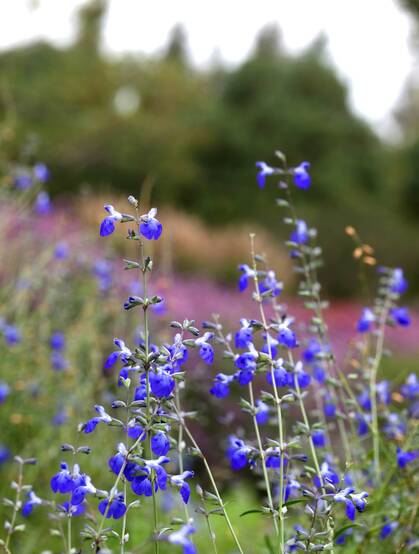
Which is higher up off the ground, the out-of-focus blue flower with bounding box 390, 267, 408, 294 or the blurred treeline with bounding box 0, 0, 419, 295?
the blurred treeline with bounding box 0, 0, 419, 295

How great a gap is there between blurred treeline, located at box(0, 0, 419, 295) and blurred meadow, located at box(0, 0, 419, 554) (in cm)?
4

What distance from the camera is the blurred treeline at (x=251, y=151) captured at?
644 inches

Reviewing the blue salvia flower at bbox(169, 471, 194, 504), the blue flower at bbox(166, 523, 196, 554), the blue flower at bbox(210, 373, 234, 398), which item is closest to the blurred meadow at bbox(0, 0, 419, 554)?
the blue flower at bbox(210, 373, 234, 398)

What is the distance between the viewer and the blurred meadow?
429cm

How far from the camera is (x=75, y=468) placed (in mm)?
1555

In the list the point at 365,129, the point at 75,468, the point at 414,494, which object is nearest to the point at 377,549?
the point at 414,494

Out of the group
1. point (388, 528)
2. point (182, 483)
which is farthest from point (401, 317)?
point (182, 483)

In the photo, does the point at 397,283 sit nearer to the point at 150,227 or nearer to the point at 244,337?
the point at 244,337

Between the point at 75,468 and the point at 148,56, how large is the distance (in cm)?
2349

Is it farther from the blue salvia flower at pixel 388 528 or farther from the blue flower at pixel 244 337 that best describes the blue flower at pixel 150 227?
the blue salvia flower at pixel 388 528

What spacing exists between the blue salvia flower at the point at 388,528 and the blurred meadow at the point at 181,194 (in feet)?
5.68

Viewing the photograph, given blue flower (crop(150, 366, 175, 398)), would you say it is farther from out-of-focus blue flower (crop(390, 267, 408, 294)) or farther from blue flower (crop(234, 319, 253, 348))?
out-of-focus blue flower (crop(390, 267, 408, 294))

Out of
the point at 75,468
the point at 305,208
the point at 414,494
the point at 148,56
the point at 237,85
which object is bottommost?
the point at 75,468

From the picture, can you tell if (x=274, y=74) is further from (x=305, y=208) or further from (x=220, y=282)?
(x=220, y=282)
